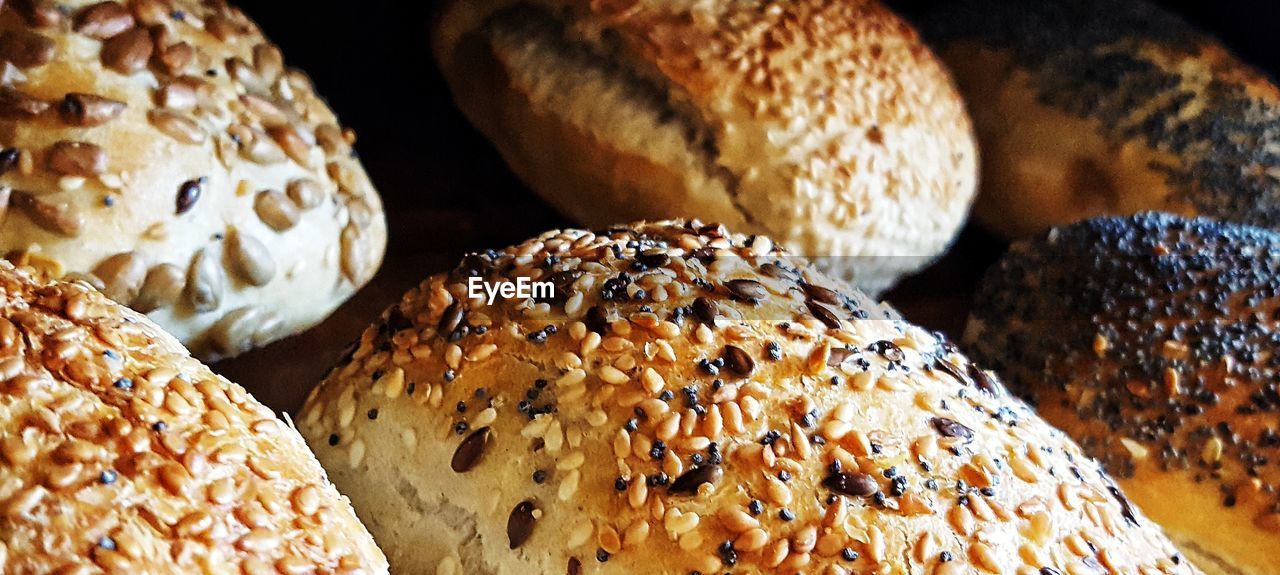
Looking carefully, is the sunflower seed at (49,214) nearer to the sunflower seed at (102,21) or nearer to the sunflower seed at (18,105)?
the sunflower seed at (18,105)

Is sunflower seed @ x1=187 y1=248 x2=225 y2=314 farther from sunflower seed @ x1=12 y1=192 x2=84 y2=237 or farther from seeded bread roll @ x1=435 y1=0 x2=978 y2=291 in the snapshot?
seeded bread roll @ x1=435 y1=0 x2=978 y2=291

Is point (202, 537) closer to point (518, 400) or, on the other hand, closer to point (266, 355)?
point (518, 400)

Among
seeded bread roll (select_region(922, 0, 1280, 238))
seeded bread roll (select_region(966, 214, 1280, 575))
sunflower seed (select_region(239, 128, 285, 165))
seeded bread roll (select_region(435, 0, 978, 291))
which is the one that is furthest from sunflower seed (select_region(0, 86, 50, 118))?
seeded bread roll (select_region(922, 0, 1280, 238))

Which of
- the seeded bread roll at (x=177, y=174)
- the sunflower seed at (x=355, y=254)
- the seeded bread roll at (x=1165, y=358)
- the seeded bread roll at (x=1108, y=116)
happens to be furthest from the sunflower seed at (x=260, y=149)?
the seeded bread roll at (x=1108, y=116)

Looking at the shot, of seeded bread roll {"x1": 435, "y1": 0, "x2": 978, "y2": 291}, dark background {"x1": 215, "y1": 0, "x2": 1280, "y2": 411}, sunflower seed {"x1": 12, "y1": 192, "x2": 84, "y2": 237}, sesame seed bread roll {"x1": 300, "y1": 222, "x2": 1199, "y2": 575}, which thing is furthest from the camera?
dark background {"x1": 215, "y1": 0, "x2": 1280, "y2": 411}

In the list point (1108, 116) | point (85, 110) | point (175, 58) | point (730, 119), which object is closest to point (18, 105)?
point (85, 110)

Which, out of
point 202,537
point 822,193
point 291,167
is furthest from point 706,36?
point 202,537
